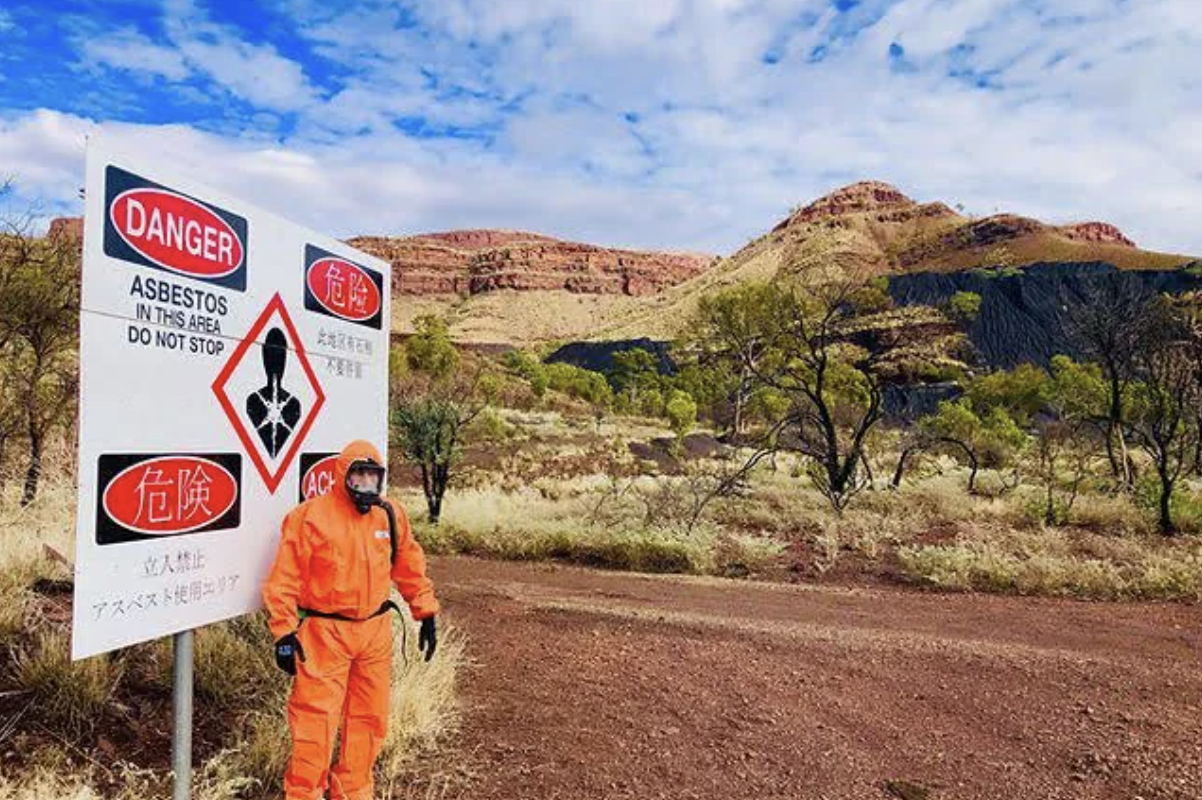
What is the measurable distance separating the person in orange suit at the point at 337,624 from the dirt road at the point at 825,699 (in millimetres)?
637

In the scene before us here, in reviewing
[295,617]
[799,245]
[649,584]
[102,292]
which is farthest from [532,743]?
[799,245]

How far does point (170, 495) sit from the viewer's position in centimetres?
311

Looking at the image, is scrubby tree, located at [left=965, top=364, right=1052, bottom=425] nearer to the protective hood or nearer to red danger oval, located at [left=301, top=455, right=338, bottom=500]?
red danger oval, located at [left=301, top=455, right=338, bottom=500]

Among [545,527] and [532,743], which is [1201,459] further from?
[532,743]

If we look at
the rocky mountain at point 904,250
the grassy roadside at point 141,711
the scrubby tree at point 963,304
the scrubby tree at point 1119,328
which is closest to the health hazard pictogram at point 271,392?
the grassy roadside at point 141,711

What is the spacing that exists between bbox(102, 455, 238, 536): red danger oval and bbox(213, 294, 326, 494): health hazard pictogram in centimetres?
22

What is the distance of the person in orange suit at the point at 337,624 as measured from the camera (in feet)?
11.4

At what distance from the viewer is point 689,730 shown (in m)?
4.98

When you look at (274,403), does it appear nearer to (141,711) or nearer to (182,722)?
(182,722)

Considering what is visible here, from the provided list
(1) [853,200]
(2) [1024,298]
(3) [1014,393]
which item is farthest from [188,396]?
(1) [853,200]

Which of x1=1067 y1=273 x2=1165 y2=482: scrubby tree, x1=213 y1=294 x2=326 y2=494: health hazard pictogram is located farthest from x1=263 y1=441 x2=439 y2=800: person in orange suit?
x1=1067 y1=273 x2=1165 y2=482: scrubby tree

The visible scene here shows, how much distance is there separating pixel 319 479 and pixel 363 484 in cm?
39

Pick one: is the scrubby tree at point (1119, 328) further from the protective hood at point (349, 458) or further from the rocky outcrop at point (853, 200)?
the rocky outcrop at point (853, 200)

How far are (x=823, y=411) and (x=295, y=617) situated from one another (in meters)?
14.0
